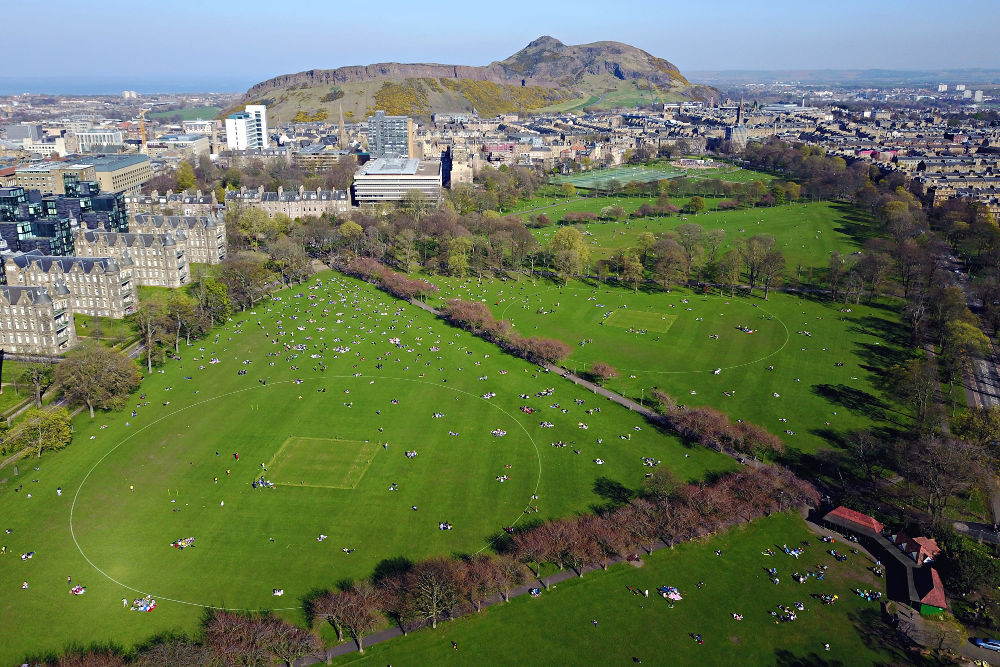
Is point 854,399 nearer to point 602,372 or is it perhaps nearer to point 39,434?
point 602,372

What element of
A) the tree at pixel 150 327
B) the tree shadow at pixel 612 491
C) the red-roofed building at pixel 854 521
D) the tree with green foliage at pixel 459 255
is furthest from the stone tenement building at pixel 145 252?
the red-roofed building at pixel 854 521

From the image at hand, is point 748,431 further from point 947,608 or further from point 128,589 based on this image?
point 128,589

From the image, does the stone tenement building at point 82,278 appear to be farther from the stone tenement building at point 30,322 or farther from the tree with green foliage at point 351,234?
the tree with green foliage at point 351,234

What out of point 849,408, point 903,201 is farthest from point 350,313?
point 903,201

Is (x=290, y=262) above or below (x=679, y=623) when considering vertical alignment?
above

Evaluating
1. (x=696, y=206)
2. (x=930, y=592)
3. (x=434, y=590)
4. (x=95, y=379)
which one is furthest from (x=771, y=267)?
(x=95, y=379)

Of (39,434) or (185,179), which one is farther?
(185,179)
